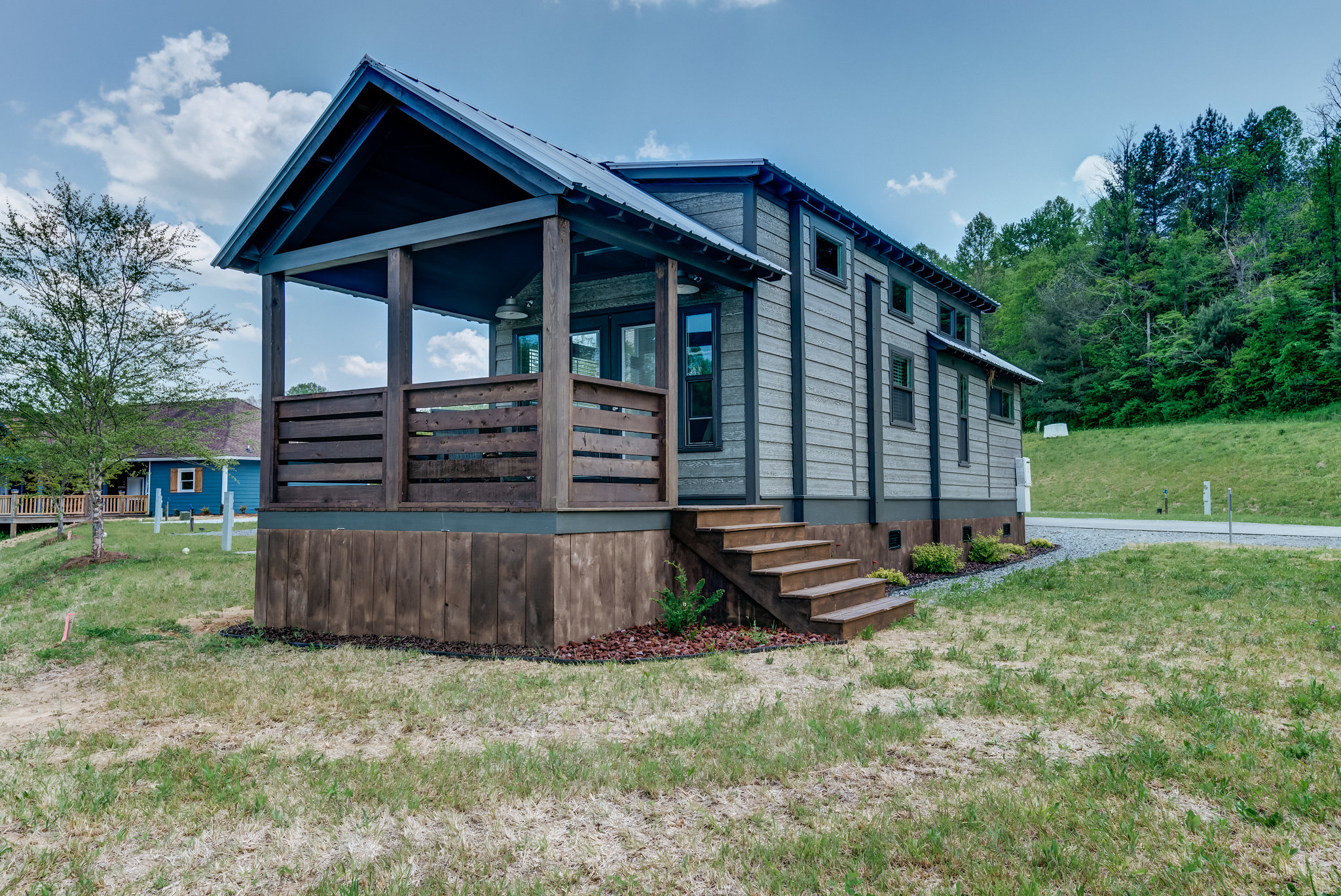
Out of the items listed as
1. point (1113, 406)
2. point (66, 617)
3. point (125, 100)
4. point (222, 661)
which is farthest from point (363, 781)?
point (1113, 406)

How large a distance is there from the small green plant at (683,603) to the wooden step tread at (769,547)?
0.40 meters

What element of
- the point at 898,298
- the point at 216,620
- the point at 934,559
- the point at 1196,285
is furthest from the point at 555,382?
the point at 1196,285

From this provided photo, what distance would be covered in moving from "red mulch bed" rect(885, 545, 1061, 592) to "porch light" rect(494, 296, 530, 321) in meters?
6.16

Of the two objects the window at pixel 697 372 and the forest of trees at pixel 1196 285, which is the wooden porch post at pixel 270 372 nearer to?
the window at pixel 697 372

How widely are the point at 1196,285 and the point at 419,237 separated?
4938 centimetres

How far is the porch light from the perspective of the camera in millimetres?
10336

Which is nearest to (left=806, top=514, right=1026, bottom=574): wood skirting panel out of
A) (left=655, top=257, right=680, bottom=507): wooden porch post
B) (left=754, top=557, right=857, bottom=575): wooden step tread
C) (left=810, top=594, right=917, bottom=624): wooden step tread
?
(left=754, top=557, right=857, bottom=575): wooden step tread

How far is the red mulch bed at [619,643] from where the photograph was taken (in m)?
6.18

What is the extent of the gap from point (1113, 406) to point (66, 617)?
4768cm

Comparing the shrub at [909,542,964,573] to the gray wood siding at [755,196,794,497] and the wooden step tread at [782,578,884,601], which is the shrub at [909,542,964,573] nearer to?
the gray wood siding at [755,196,794,497]

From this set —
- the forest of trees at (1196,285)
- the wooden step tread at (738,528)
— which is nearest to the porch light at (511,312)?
the wooden step tread at (738,528)

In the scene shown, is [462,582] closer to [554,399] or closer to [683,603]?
[554,399]

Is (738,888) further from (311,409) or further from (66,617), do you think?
(66,617)

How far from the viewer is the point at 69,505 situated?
31.9m
